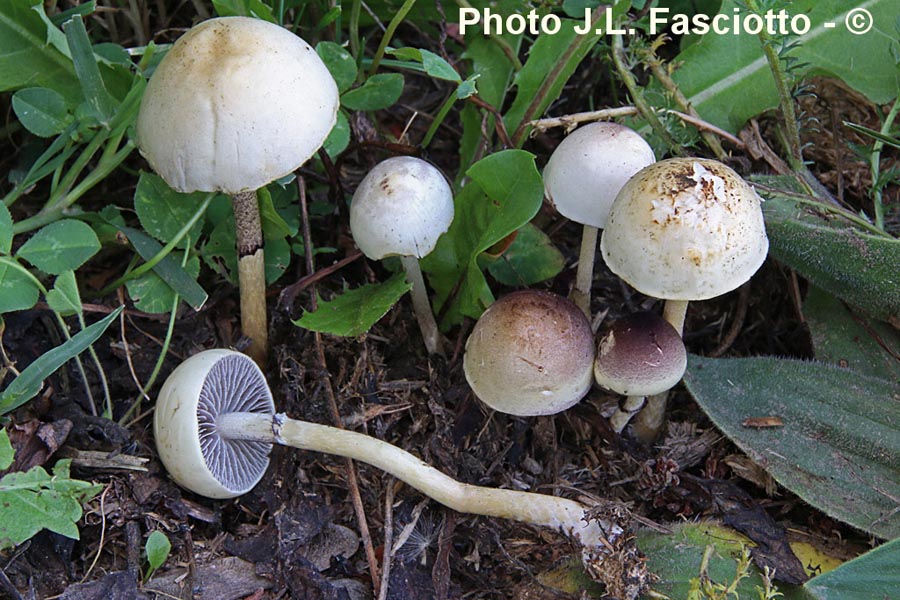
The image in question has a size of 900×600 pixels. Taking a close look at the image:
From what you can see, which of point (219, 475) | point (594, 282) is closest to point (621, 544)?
point (594, 282)

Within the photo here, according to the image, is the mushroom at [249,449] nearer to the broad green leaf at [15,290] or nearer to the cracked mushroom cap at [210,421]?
the cracked mushroom cap at [210,421]

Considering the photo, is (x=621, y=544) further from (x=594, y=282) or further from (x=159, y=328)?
(x=159, y=328)

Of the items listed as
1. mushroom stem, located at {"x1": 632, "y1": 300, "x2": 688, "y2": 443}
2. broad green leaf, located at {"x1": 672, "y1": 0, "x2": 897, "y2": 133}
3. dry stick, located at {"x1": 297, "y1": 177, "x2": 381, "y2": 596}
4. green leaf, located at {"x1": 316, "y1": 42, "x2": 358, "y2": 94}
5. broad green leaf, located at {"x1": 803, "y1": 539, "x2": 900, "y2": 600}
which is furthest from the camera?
broad green leaf, located at {"x1": 672, "y1": 0, "x2": 897, "y2": 133}

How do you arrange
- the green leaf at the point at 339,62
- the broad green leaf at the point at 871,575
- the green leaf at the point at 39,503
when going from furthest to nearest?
1. the green leaf at the point at 339,62
2. the green leaf at the point at 39,503
3. the broad green leaf at the point at 871,575

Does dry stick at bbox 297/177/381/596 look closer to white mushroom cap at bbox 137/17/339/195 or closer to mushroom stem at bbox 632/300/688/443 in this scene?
white mushroom cap at bbox 137/17/339/195

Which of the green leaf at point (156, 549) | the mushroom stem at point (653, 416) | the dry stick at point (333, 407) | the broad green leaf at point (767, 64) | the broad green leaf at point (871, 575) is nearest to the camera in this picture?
the broad green leaf at point (871, 575)

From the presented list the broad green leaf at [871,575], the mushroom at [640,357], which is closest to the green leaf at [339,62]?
the mushroom at [640,357]

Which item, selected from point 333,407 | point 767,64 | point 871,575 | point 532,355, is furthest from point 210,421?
point 767,64

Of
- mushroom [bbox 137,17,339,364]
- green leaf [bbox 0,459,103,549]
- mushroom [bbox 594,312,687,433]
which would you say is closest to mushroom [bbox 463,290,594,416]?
mushroom [bbox 594,312,687,433]
